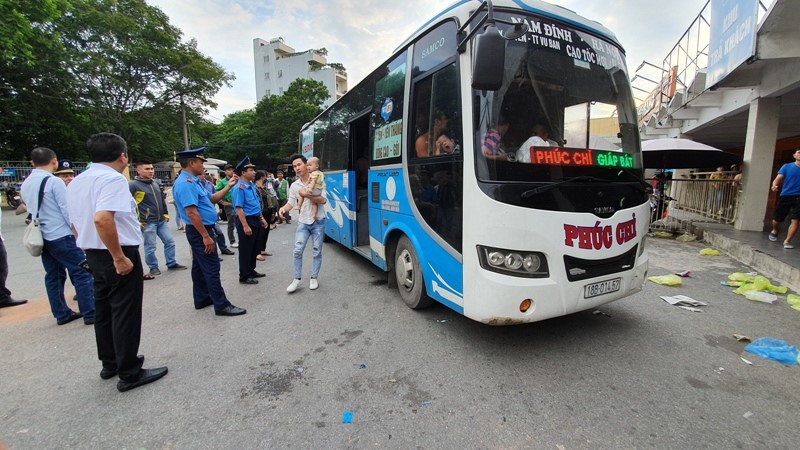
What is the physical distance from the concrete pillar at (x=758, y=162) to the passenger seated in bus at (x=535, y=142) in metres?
8.33

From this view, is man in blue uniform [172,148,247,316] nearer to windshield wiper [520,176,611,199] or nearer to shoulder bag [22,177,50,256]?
shoulder bag [22,177,50,256]

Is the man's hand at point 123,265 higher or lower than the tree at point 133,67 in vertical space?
lower

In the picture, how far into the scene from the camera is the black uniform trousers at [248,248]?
17.6ft

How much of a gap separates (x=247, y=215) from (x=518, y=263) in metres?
4.25

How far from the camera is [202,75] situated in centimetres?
2347

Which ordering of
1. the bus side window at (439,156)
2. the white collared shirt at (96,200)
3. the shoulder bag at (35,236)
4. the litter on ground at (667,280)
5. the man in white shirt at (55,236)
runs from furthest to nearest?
the litter on ground at (667,280) → the man in white shirt at (55,236) → the shoulder bag at (35,236) → the bus side window at (439,156) → the white collared shirt at (96,200)

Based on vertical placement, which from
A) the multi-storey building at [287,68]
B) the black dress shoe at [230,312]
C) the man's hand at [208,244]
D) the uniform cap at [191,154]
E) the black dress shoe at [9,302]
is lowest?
the black dress shoe at [9,302]

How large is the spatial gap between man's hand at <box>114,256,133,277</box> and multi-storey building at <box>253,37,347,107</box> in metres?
50.7

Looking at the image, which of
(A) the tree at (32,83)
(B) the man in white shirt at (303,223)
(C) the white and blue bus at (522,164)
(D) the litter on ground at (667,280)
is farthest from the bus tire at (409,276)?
(A) the tree at (32,83)

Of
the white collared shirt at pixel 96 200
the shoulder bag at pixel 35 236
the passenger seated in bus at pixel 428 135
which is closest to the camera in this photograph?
the white collared shirt at pixel 96 200

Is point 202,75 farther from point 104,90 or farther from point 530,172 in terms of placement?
point 530,172

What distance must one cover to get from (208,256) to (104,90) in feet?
76.7

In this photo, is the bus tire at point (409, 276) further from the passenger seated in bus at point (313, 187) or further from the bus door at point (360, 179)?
the bus door at point (360, 179)

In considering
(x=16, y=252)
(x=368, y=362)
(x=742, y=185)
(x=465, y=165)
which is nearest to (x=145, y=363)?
(x=368, y=362)
